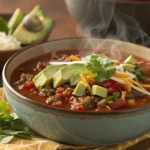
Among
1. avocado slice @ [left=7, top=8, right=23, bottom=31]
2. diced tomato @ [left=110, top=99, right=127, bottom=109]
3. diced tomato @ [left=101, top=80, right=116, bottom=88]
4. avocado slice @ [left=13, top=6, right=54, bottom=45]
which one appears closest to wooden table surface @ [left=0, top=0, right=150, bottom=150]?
avocado slice @ [left=13, top=6, right=54, bottom=45]

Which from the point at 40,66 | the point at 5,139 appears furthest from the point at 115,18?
the point at 5,139

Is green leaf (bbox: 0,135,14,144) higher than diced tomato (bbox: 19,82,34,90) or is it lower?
lower

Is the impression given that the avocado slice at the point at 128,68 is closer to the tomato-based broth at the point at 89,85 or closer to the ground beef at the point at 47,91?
the tomato-based broth at the point at 89,85

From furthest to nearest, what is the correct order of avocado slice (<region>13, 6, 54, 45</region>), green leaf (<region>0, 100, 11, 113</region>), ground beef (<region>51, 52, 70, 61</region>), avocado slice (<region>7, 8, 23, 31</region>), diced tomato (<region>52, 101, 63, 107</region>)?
1. avocado slice (<region>7, 8, 23, 31</region>)
2. avocado slice (<region>13, 6, 54, 45</region>)
3. ground beef (<region>51, 52, 70, 61</region>)
4. green leaf (<region>0, 100, 11, 113</region>)
5. diced tomato (<region>52, 101, 63, 107</region>)

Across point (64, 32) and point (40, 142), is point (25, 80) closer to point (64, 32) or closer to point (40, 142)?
point (40, 142)

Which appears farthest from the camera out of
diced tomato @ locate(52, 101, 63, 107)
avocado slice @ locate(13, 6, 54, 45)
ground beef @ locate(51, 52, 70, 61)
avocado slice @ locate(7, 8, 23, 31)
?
avocado slice @ locate(7, 8, 23, 31)

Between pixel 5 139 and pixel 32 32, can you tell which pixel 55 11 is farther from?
pixel 5 139

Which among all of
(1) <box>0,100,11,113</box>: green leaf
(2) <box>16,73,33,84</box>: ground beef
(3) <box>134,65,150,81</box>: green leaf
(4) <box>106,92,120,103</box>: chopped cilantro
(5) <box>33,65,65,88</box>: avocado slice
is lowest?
(1) <box>0,100,11,113</box>: green leaf

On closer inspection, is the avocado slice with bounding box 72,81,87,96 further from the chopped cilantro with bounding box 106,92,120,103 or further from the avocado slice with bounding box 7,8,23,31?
the avocado slice with bounding box 7,8,23,31
